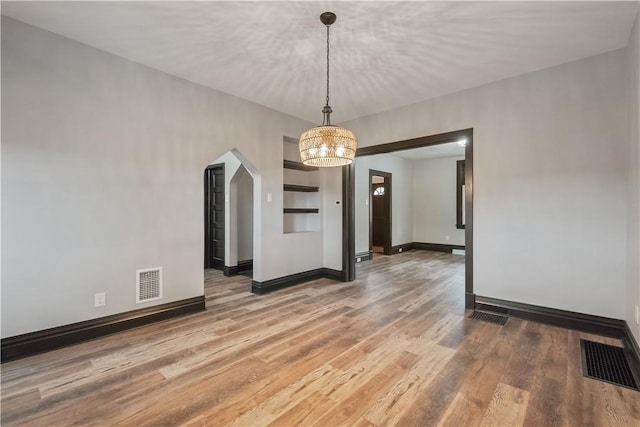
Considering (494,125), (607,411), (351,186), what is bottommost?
(607,411)

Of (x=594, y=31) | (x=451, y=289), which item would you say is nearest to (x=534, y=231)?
(x=451, y=289)

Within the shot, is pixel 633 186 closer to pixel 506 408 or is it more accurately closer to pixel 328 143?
pixel 506 408

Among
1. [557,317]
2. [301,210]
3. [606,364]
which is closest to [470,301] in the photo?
[557,317]

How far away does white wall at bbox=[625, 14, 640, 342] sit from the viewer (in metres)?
2.20

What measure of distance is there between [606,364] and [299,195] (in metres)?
4.28

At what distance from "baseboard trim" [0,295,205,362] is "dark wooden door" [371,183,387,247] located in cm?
571

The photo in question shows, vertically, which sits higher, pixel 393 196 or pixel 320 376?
pixel 393 196

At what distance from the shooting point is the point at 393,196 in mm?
7922

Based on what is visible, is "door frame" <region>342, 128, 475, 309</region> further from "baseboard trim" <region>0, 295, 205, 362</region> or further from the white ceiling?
"baseboard trim" <region>0, 295, 205, 362</region>

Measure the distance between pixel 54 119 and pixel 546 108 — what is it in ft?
15.5

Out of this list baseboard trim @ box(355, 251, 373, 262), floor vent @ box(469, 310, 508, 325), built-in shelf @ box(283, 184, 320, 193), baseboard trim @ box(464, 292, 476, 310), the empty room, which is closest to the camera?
the empty room

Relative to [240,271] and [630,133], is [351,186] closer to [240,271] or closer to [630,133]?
[240,271]

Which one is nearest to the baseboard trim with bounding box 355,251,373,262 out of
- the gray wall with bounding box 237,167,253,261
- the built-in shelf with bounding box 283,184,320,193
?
the built-in shelf with bounding box 283,184,320,193

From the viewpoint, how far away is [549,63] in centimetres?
297
